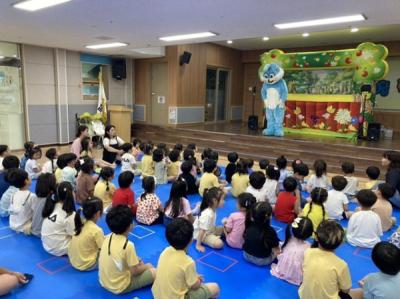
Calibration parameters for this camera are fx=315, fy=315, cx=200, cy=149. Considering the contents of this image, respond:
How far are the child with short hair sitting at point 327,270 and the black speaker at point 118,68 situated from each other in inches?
372

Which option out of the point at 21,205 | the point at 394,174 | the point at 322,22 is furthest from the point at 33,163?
the point at 394,174

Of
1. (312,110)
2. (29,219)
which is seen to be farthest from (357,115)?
(29,219)

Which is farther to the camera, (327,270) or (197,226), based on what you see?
(197,226)

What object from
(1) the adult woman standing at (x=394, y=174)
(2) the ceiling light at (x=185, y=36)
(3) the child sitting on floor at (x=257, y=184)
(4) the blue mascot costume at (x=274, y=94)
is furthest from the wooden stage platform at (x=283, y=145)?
(3) the child sitting on floor at (x=257, y=184)

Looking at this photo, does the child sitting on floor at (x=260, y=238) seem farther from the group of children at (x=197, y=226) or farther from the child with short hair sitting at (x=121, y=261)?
the child with short hair sitting at (x=121, y=261)

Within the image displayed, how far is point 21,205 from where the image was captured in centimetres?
332

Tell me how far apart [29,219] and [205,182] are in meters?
2.25

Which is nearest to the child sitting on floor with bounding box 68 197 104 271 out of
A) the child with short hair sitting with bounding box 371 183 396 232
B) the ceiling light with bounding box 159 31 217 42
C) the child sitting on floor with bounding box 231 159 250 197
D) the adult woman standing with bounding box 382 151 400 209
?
the child sitting on floor with bounding box 231 159 250 197

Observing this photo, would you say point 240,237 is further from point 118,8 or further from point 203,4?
point 118,8

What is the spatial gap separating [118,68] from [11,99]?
3.41m

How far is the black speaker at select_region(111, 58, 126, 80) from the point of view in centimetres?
1029

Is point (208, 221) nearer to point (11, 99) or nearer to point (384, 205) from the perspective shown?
point (384, 205)

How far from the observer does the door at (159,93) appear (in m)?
10.5

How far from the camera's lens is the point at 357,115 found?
841 centimetres
